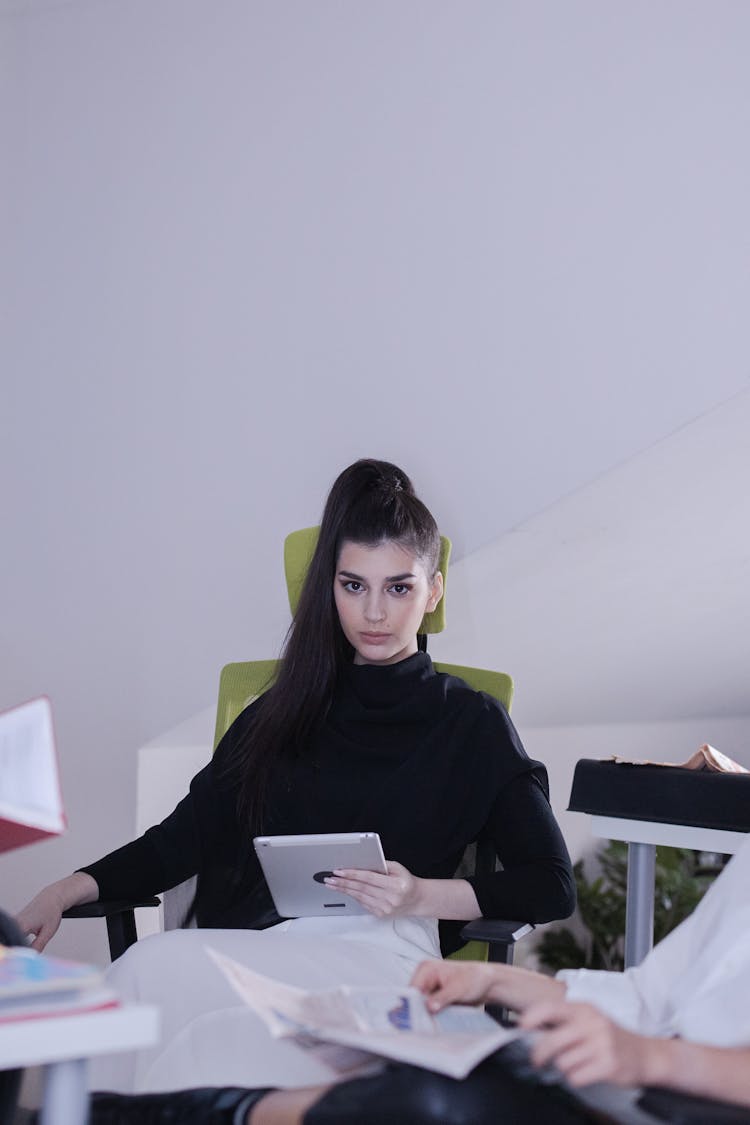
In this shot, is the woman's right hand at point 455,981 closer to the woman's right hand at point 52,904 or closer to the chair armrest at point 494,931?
the chair armrest at point 494,931

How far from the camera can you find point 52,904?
1.90 metres

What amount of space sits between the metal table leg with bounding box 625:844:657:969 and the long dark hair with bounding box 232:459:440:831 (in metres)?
0.64

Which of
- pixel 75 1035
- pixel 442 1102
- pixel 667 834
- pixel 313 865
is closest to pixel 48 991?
pixel 75 1035

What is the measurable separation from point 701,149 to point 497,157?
46 centimetres

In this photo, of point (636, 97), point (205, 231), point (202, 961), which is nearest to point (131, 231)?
point (205, 231)

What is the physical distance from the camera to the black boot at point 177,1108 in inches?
40.3

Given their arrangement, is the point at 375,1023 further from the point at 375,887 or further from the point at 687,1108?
the point at 375,887

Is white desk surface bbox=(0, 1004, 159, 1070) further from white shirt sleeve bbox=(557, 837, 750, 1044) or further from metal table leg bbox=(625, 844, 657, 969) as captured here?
metal table leg bbox=(625, 844, 657, 969)

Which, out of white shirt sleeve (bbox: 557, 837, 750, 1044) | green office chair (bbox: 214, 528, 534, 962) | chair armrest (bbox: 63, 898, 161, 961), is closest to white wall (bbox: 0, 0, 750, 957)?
green office chair (bbox: 214, 528, 534, 962)

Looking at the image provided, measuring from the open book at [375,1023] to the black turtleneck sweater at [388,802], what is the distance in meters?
0.77

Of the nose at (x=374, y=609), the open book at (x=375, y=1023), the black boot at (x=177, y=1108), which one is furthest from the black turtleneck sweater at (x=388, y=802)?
the black boot at (x=177, y=1108)

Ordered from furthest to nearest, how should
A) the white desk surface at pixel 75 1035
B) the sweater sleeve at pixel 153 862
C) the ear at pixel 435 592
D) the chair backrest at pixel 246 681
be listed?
the chair backrest at pixel 246 681 < the ear at pixel 435 592 < the sweater sleeve at pixel 153 862 < the white desk surface at pixel 75 1035

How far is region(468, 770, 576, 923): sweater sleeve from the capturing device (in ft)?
6.37

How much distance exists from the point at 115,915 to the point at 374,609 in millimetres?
670
